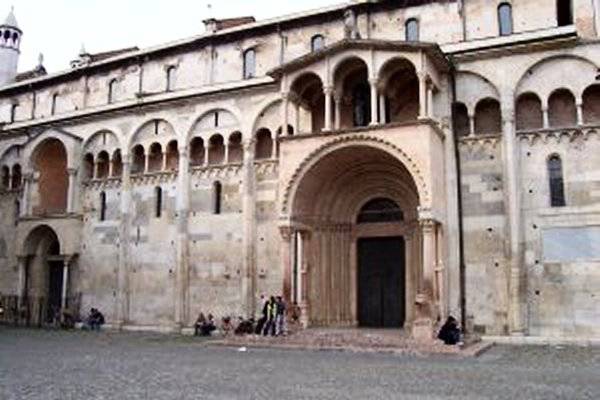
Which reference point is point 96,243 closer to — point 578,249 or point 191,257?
point 191,257

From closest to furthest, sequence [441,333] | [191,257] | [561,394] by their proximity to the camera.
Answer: [561,394], [441,333], [191,257]

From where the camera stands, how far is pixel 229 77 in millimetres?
27516

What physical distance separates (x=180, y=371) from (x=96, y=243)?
1688 cm

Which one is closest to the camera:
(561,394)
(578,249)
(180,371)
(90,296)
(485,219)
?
(561,394)

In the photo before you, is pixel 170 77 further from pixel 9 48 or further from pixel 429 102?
pixel 9 48

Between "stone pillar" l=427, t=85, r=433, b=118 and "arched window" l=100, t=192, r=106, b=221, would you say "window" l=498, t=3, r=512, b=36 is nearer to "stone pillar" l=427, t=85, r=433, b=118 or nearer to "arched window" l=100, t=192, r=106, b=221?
"stone pillar" l=427, t=85, r=433, b=118

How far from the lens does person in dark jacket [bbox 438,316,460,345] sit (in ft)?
59.1

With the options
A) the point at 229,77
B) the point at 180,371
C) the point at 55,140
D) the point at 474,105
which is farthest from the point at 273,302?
the point at 55,140

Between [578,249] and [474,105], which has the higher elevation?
[474,105]

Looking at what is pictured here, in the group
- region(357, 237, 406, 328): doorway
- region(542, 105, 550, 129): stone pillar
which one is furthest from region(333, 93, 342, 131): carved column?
region(542, 105, 550, 129): stone pillar

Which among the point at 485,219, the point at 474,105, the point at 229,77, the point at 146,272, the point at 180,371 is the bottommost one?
the point at 180,371

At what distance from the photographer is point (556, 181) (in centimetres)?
2034

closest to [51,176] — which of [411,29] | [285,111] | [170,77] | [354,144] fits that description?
[170,77]

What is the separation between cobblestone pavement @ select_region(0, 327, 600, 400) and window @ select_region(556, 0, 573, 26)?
1117cm
